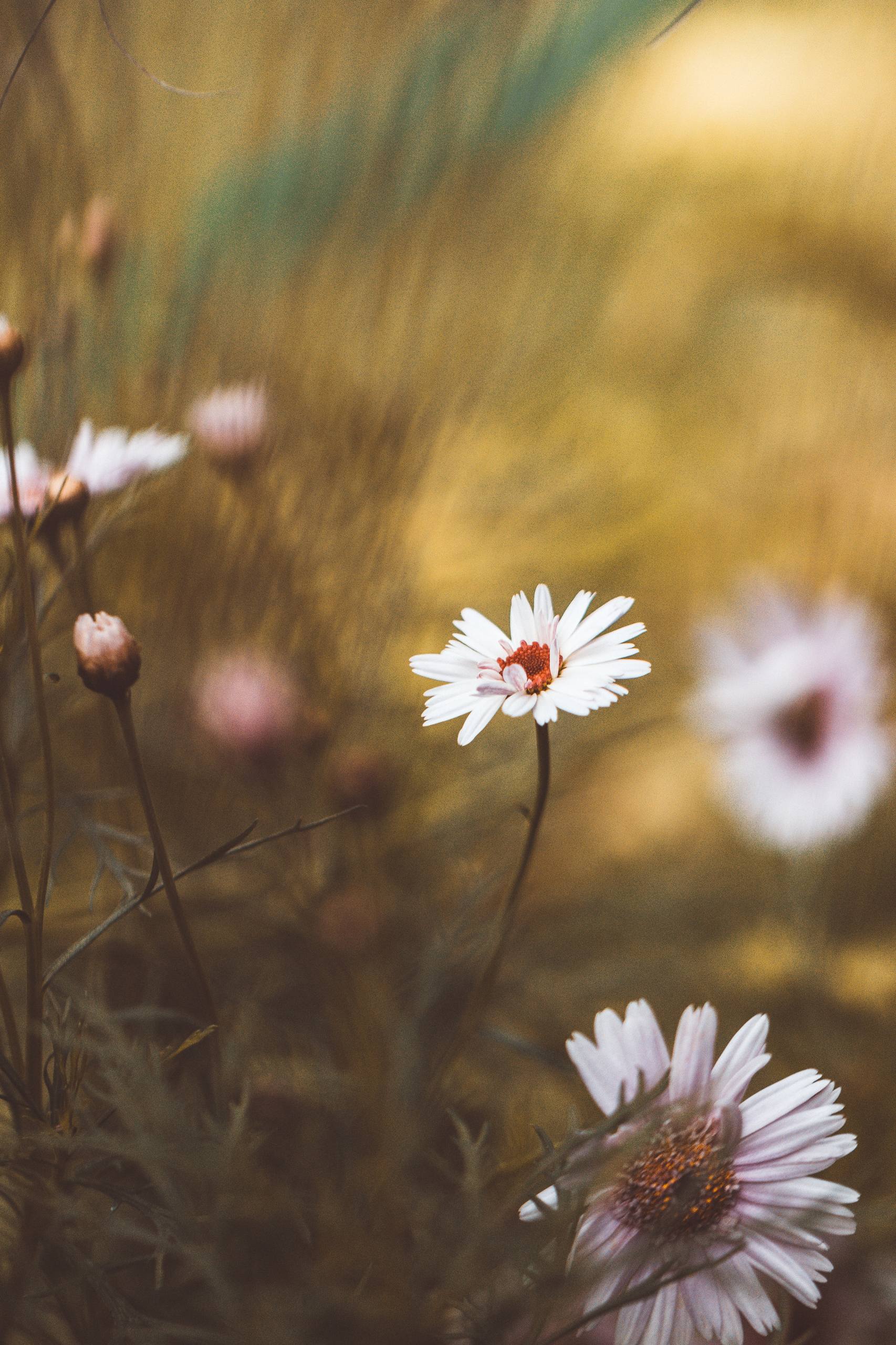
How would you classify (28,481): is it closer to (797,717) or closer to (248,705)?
(248,705)

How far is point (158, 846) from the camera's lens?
0.17 m

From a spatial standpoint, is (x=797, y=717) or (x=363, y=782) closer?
(x=363, y=782)

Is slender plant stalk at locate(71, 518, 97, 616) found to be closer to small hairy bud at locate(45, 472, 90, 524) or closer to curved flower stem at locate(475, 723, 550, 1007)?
small hairy bud at locate(45, 472, 90, 524)

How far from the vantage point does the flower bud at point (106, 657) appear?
181mm

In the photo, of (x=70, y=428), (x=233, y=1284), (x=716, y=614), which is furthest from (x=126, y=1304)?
(x=716, y=614)

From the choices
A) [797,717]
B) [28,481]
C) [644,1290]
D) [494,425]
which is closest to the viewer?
[644,1290]

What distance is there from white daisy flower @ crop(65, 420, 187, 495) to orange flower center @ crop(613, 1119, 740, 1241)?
0.18m

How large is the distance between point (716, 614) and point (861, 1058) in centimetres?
21

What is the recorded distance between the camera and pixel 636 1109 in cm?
15

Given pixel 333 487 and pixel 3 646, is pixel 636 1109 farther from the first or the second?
pixel 333 487

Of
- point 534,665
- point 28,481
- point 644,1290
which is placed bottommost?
point 644,1290

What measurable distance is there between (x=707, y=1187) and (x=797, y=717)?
0.29 m

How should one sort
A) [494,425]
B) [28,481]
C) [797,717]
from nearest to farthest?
1. [28,481]
2. [797,717]
3. [494,425]

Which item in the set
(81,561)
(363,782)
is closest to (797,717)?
A: (363,782)
